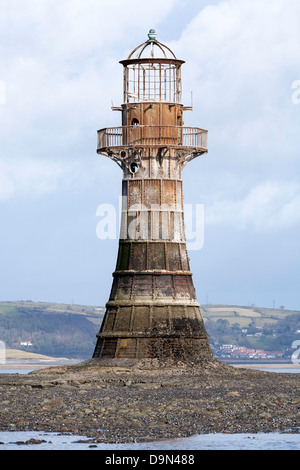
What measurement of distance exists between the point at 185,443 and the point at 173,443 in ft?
1.58

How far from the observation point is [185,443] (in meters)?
47.1

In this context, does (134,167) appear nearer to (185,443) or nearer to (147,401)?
(147,401)

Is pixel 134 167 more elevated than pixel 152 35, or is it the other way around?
pixel 152 35

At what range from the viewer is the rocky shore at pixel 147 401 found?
5009 centimetres

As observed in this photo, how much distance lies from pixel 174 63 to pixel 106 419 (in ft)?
84.4

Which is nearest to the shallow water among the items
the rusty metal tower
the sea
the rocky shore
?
the sea

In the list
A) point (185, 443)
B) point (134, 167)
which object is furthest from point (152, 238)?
point (185, 443)

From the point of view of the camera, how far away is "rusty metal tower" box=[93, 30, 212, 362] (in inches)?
2714

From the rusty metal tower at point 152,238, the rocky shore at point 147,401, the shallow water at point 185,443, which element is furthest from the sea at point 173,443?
the rusty metal tower at point 152,238

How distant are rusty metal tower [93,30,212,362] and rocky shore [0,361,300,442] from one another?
1494 millimetres

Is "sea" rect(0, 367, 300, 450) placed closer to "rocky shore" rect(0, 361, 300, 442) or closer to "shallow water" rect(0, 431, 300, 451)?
"shallow water" rect(0, 431, 300, 451)

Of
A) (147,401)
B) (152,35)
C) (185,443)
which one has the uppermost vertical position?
(152,35)
